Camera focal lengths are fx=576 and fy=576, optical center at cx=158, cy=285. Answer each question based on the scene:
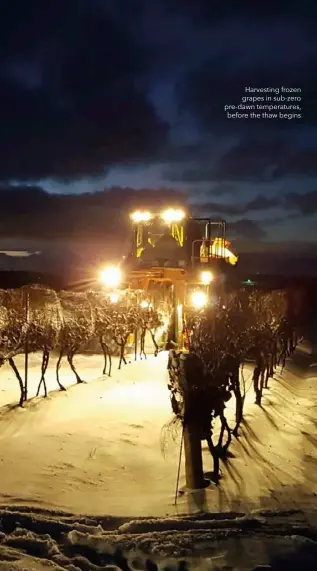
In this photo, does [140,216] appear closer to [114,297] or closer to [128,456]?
[114,297]

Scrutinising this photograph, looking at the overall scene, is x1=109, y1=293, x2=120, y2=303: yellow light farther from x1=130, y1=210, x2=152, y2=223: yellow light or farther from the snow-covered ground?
x1=130, y1=210, x2=152, y2=223: yellow light

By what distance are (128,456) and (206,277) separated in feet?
44.1

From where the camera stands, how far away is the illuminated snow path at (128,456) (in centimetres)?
721

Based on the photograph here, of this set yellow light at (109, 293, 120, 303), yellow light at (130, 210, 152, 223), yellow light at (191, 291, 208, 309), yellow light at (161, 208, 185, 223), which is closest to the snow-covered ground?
yellow light at (109, 293, 120, 303)

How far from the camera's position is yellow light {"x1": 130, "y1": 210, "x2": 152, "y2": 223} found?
23047 mm

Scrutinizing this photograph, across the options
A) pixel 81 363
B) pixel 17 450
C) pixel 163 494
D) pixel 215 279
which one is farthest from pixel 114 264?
pixel 163 494

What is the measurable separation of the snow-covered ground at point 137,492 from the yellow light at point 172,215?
36.2ft

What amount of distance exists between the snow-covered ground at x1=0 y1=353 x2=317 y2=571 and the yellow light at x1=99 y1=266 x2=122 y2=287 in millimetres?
9214

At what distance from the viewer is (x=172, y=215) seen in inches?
896

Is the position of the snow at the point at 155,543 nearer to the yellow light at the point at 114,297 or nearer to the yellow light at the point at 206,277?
the yellow light at the point at 114,297

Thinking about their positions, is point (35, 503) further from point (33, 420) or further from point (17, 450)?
point (33, 420)

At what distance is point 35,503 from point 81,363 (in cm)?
1186

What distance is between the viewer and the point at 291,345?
84.7 ft

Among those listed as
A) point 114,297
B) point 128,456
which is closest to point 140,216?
point 114,297
